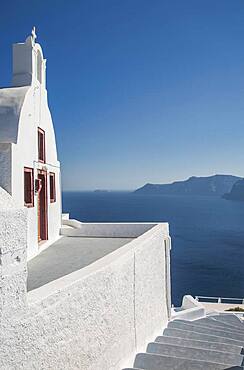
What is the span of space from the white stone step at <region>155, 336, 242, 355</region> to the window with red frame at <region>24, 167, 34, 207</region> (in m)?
4.73

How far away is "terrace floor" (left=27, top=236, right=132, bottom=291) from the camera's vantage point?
7.14m

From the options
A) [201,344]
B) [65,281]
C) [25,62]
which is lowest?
[201,344]

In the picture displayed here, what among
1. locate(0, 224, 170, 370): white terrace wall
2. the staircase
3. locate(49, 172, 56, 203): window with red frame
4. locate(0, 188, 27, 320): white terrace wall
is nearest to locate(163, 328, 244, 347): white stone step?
the staircase

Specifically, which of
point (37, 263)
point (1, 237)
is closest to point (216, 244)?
point (37, 263)

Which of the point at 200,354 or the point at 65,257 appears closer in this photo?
the point at 200,354

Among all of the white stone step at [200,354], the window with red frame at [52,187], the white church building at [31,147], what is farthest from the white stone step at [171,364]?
the window with red frame at [52,187]

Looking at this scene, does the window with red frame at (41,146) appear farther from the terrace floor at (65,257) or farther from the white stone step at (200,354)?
the white stone step at (200,354)

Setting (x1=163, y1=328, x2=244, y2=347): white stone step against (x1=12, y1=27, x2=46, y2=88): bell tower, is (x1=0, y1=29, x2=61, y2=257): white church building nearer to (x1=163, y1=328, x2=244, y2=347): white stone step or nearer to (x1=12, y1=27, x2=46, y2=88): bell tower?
(x1=12, y1=27, x2=46, y2=88): bell tower

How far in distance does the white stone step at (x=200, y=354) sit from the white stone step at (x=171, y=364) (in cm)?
45

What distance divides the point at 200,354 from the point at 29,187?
5.66 metres

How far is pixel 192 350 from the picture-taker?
310 inches

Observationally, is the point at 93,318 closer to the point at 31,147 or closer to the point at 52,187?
the point at 31,147

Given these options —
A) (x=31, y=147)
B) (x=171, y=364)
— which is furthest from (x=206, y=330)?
(x=31, y=147)

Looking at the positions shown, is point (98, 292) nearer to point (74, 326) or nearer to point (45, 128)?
point (74, 326)
